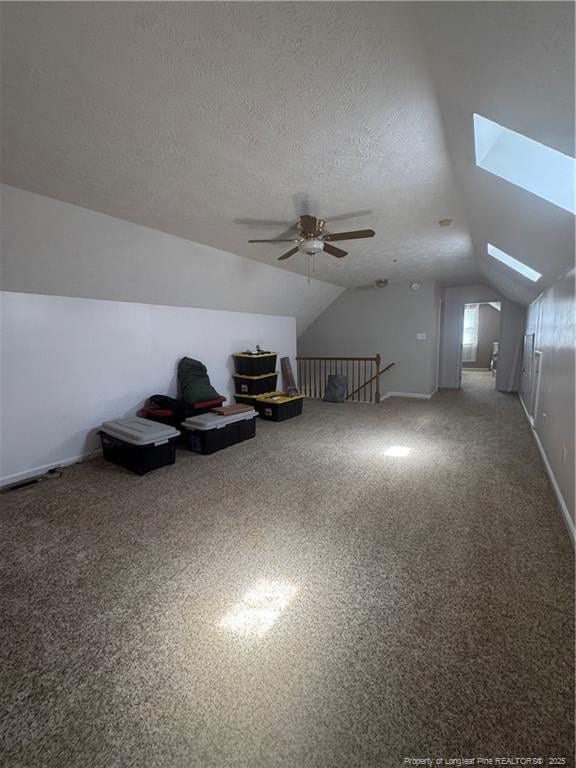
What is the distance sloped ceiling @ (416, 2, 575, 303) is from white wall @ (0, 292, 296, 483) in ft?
12.3

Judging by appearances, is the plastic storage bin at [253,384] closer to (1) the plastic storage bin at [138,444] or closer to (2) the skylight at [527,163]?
(1) the plastic storage bin at [138,444]

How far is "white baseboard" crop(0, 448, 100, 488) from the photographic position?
3155mm

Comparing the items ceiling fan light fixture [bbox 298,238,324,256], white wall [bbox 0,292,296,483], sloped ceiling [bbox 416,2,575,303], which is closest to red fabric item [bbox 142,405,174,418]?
white wall [bbox 0,292,296,483]

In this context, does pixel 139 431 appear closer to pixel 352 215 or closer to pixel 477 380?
pixel 352 215

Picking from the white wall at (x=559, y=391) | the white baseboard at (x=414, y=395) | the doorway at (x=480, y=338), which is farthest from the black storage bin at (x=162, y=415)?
the doorway at (x=480, y=338)

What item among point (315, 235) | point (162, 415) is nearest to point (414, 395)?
point (315, 235)

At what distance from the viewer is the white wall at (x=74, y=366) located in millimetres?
3150

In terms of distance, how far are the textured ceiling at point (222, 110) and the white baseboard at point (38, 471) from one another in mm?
2632

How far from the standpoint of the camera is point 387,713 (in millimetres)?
1163

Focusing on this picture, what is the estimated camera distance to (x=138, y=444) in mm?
3238

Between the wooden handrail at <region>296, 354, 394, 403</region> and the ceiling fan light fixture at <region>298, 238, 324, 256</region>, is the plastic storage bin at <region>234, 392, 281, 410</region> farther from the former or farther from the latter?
the ceiling fan light fixture at <region>298, 238, 324, 256</region>

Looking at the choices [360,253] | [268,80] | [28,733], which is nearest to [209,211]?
[268,80]

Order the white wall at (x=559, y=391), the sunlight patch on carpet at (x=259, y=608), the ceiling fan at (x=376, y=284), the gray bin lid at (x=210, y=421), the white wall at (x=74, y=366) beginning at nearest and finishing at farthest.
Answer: the sunlight patch on carpet at (x=259, y=608)
the white wall at (x=559, y=391)
the white wall at (x=74, y=366)
the gray bin lid at (x=210, y=421)
the ceiling fan at (x=376, y=284)

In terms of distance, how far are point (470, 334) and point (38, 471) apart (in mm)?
12707
